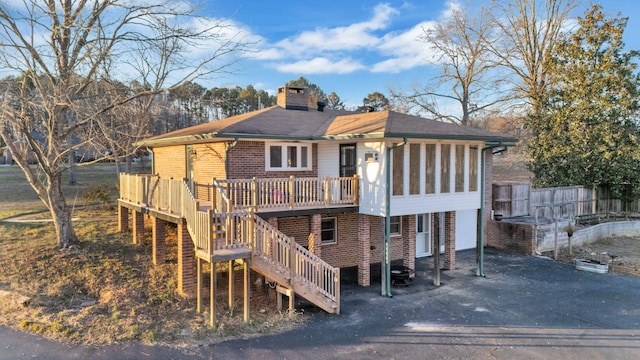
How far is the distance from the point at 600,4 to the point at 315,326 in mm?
23557

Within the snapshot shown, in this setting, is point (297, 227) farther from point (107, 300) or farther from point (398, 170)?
point (107, 300)

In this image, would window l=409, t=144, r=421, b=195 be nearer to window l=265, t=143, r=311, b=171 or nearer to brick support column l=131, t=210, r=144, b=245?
window l=265, t=143, r=311, b=171

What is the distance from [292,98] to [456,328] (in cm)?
1095

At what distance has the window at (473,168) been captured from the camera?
1335 cm

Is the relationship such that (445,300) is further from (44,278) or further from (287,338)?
(44,278)

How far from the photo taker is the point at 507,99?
87.5 ft

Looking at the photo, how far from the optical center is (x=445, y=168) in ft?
41.6

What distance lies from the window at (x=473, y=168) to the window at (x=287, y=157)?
5.42m

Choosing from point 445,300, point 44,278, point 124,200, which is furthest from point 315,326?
point 124,200

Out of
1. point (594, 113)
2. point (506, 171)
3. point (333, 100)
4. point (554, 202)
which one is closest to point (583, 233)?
point (554, 202)

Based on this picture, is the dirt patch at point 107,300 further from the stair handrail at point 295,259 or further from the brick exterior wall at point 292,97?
the brick exterior wall at point 292,97

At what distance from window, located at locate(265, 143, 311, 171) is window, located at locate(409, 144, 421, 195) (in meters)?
3.45

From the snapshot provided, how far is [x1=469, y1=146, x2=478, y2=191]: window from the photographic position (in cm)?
1335

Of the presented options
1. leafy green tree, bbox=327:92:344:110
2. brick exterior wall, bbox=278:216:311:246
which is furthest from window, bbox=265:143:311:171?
leafy green tree, bbox=327:92:344:110
